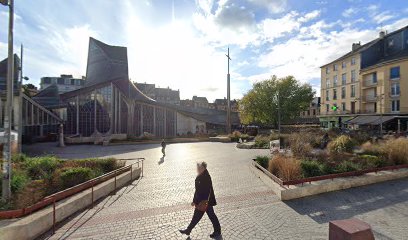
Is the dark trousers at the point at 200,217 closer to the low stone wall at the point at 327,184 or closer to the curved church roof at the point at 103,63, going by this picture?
the low stone wall at the point at 327,184

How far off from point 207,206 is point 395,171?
27.9ft

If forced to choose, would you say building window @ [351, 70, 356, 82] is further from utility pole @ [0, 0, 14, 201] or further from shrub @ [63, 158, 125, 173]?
utility pole @ [0, 0, 14, 201]

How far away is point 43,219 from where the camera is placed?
4836mm

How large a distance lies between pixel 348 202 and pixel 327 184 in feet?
2.91

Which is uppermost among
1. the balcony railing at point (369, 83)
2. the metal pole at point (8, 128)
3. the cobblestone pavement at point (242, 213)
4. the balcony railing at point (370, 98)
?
the balcony railing at point (369, 83)

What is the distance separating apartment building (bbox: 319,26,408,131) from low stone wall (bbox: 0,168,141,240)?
28005mm

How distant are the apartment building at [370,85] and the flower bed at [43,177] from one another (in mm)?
26812

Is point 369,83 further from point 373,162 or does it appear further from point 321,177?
point 321,177

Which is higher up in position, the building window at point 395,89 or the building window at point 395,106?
the building window at point 395,89

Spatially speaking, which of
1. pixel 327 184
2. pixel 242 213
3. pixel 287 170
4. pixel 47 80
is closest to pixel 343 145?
pixel 327 184

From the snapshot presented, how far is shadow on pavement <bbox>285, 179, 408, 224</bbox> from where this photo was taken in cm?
579

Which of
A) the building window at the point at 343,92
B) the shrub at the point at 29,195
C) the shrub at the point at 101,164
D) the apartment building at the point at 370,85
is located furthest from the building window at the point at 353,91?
the shrub at the point at 29,195

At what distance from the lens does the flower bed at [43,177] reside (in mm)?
5357

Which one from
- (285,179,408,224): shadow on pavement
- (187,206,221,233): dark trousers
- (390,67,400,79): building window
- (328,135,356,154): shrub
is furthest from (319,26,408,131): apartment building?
(187,206,221,233): dark trousers
